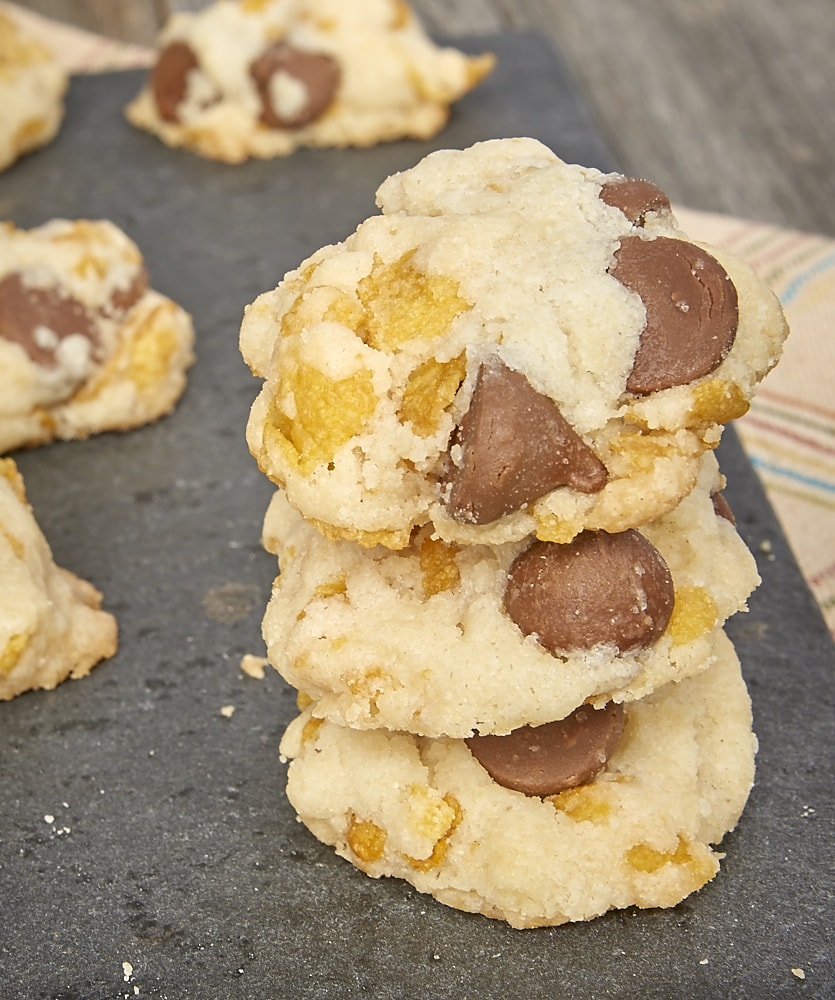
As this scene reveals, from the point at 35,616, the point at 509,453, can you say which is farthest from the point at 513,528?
the point at 35,616

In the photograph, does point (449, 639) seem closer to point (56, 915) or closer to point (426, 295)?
point (426, 295)

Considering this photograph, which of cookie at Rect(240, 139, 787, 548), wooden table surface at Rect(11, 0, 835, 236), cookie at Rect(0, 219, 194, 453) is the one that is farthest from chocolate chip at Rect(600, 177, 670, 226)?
wooden table surface at Rect(11, 0, 835, 236)

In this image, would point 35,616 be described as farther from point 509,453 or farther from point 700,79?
point 700,79

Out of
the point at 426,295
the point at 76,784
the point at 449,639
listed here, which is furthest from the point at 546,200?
the point at 76,784

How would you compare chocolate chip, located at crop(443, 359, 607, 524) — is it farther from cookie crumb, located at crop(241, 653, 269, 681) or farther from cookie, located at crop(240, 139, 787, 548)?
cookie crumb, located at crop(241, 653, 269, 681)

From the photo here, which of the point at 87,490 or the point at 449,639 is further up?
the point at 449,639

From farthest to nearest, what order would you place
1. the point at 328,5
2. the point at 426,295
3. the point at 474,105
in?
1. the point at 474,105
2. the point at 328,5
3. the point at 426,295

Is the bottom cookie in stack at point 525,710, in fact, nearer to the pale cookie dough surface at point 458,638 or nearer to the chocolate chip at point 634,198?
the pale cookie dough surface at point 458,638
